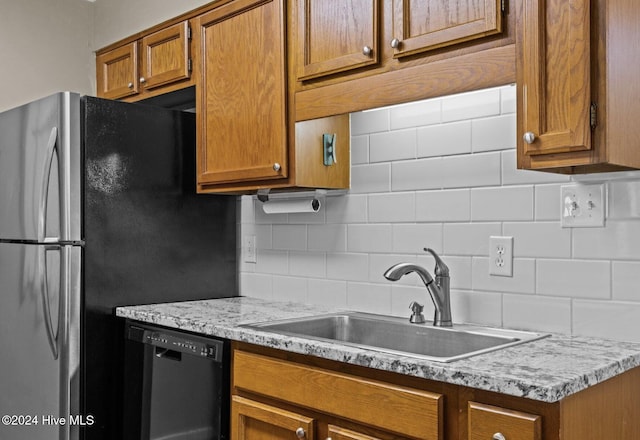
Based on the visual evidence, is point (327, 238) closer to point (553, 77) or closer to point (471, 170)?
point (471, 170)

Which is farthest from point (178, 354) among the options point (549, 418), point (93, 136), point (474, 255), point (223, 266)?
point (549, 418)

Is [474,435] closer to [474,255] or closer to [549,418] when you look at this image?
[549,418]

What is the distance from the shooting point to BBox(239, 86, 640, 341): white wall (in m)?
1.81

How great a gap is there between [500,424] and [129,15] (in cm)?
273

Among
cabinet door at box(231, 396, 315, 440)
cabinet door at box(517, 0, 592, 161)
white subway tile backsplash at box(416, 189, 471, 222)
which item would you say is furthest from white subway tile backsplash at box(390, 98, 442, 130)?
cabinet door at box(231, 396, 315, 440)

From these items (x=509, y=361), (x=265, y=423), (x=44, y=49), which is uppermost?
(x=44, y=49)

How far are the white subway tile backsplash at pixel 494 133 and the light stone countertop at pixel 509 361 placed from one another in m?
0.61

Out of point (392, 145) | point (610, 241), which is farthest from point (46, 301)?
point (610, 241)

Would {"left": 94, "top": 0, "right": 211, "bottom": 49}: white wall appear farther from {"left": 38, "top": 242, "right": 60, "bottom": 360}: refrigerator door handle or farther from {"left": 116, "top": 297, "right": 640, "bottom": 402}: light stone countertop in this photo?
{"left": 116, "top": 297, "right": 640, "bottom": 402}: light stone countertop

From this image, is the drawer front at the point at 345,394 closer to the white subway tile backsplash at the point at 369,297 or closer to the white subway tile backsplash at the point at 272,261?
the white subway tile backsplash at the point at 369,297

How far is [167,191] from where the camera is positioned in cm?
272

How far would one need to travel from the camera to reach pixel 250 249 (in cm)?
294

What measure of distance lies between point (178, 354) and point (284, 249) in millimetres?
703

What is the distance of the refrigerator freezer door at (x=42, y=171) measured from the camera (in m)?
2.46
